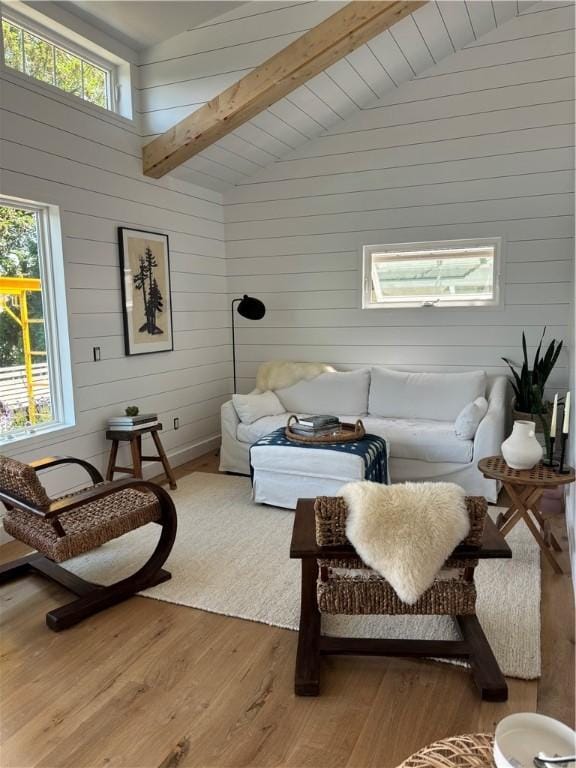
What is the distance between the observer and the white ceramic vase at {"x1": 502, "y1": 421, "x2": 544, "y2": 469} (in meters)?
2.86

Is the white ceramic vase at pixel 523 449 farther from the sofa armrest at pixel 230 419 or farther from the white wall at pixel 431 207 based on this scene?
the sofa armrest at pixel 230 419

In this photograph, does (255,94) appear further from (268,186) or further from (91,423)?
(91,423)

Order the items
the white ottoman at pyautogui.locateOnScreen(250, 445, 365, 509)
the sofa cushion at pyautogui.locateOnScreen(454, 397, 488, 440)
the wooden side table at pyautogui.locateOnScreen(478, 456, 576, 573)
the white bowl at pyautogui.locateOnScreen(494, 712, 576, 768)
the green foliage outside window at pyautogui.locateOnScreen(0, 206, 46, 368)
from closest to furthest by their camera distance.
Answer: the white bowl at pyautogui.locateOnScreen(494, 712, 576, 768) < the wooden side table at pyautogui.locateOnScreen(478, 456, 576, 573) < the green foliage outside window at pyautogui.locateOnScreen(0, 206, 46, 368) < the white ottoman at pyautogui.locateOnScreen(250, 445, 365, 509) < the sofa cushion at pyautogui.locateOnScreen(454, 397, 488, 440)

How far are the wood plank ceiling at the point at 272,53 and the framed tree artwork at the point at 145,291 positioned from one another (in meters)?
0.74

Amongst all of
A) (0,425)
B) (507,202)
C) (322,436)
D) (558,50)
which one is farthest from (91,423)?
(558,50)

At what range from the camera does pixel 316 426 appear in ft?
12.5

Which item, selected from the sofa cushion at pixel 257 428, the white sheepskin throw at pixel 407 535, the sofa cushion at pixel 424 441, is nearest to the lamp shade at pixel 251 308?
the sofa cushion at pixel 257 428

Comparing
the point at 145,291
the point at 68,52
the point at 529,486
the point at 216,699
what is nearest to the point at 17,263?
the point at 145,291

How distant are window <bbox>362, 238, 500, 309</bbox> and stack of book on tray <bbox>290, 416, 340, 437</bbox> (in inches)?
57.5

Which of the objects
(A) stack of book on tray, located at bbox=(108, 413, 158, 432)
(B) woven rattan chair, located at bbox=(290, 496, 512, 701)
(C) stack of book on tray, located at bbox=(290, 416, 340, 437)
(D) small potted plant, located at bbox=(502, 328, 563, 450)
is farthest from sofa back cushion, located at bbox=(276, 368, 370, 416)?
(B) woven rattan chair, located at bbox=(290, 496, 512, 701)

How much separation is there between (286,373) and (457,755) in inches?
151

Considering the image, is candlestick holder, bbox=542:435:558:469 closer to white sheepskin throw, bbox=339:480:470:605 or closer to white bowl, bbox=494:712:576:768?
white sheepskin throw, bbox=339:480:470:605

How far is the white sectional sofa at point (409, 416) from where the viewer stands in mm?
3771

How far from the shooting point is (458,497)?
190cm
